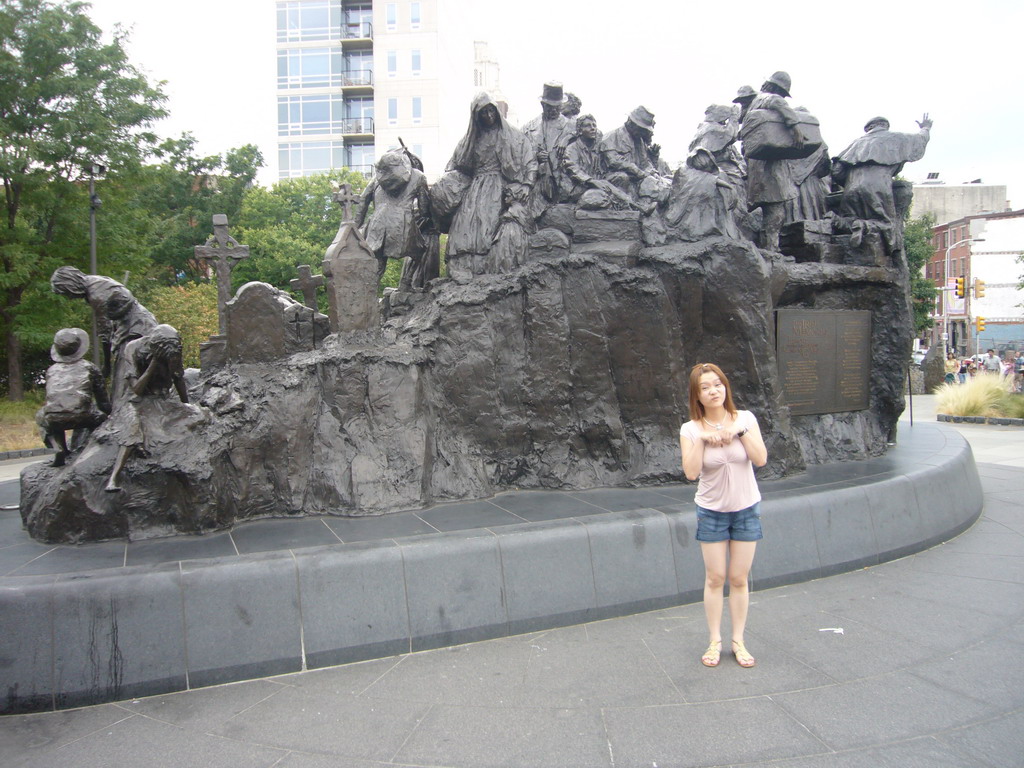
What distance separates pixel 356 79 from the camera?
4359 cm

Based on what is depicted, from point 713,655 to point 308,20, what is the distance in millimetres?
47856

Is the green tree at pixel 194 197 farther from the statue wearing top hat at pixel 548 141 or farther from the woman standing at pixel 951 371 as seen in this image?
the woman standing at pixel 951 371

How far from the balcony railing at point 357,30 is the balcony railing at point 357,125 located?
4741 mm

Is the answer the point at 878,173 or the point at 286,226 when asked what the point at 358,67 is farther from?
the point at 878,173

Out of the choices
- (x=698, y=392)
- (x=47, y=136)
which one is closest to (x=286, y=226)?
(x=47, y=136)

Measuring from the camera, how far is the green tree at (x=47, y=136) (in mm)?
18391

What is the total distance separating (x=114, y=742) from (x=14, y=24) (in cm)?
2146

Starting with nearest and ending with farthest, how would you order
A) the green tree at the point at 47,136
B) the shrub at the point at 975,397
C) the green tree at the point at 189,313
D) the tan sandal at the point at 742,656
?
the tan sandal at the point at 742,656
the shrub at the point at 975,397
the green tree at the point at 47,136
the green tree at the point at 189,313

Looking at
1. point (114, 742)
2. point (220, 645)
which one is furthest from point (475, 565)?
point (114, 742)

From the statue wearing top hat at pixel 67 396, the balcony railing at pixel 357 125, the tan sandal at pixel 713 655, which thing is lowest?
the tan sandal at pixel 713 655

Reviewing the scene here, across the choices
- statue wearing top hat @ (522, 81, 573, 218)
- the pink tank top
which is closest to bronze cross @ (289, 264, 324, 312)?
statue wearing top hat @ (522, 81, 573, 218)

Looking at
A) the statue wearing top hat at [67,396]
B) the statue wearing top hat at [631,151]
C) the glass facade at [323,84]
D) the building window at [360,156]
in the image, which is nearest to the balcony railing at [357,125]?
the glass facade at [323,84]

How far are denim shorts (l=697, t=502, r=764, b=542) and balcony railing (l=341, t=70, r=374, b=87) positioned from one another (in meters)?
43.8

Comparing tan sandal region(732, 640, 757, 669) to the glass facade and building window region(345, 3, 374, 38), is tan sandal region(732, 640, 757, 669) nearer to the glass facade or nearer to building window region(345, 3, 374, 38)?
the glass facade
